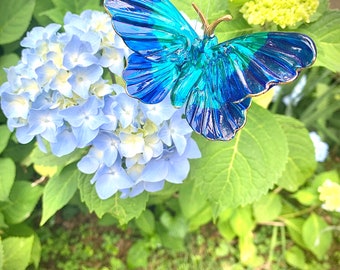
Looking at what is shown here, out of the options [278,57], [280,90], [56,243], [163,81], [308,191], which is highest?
[278,57]

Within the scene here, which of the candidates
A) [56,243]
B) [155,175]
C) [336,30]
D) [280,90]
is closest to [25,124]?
[155,175]

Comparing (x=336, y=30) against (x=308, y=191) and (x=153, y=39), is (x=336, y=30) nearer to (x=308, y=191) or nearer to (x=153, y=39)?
(x=153, y=39)

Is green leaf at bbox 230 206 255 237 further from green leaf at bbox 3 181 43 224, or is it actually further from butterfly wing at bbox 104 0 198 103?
butterfly wing at bbox 104 0 198 103

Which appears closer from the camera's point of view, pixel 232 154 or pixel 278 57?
pixel 278 57

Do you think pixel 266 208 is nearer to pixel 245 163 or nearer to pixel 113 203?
pixel 245 163

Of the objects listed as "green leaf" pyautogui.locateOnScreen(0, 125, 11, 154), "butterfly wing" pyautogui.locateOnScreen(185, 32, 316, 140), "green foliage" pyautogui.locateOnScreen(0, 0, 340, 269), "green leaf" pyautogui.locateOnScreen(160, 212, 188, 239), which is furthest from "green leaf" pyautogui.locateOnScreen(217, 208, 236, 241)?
"butterfly wing" pyautogui.locateOnScreen(185, 32, 316, 140)
